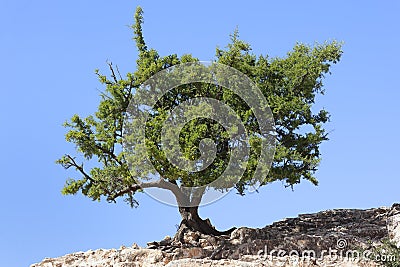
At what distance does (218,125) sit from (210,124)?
9.8 inches

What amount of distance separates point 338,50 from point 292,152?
4277 mm

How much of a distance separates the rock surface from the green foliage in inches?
72.9

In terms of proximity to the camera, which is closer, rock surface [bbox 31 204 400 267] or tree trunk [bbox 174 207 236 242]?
rock surface [bbox 31 204 400 267]

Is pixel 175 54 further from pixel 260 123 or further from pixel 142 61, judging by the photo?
pixel 260 123

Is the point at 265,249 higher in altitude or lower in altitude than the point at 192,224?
lower

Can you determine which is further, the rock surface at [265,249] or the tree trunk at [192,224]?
the tree trunk at [192,224]

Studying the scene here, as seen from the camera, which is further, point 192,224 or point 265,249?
point 192,224

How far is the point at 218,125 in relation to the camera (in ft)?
58.4

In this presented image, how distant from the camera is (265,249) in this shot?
1797cm

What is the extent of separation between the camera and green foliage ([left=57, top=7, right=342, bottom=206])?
17.7m

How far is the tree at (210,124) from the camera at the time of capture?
17641 mm

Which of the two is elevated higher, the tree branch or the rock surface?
the tree branch

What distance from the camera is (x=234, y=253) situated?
58.0 ft

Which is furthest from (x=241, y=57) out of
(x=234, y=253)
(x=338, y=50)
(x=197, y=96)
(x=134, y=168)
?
(x=234, y=253)
